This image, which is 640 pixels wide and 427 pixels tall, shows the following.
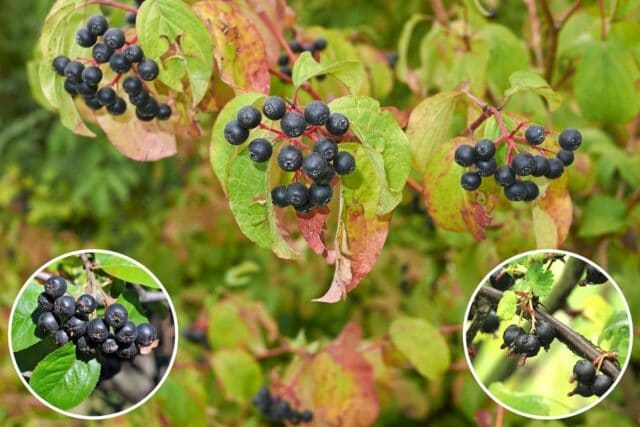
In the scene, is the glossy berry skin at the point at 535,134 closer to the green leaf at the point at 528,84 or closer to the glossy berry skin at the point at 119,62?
the green leaf at the point at 528,84

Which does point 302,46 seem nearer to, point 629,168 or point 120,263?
point 120,263

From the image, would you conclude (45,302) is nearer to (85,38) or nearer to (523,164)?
(85,38)

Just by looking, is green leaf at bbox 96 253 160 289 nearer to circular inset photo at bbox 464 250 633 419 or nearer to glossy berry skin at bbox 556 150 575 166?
circular inset photo at bbox 464 250 633 419

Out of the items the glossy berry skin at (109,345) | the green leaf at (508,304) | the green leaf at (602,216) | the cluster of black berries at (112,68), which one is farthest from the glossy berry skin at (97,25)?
the green leaf at (602,216)

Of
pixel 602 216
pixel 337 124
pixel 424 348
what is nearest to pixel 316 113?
pixel 337 124

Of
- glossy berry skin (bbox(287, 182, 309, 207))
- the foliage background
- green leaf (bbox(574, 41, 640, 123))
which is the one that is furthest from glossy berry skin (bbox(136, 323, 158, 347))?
green leaf (bbox(574, 41, 640, 123))
